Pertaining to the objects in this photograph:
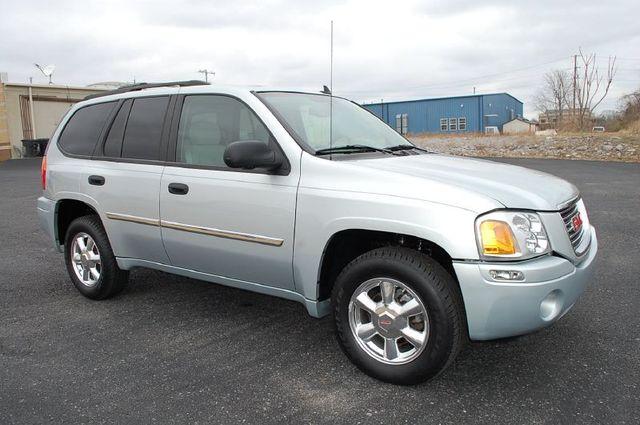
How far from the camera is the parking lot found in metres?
2.84

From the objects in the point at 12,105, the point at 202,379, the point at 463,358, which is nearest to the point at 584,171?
the point at 463,358

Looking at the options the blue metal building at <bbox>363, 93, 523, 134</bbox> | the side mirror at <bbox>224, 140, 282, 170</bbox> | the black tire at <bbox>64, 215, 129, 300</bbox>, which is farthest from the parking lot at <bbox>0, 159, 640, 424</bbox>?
the blue metal building at <bbox>363, 93, 523, 134</bbox>

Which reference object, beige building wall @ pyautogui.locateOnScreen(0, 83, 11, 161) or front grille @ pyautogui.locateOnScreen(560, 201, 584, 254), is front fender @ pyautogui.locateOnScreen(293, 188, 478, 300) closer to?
front grille @ pyautogui.locateOnScreen(560, 201, 584, 254)

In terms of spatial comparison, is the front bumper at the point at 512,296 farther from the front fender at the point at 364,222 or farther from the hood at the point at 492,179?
the hood at the point at 492,179

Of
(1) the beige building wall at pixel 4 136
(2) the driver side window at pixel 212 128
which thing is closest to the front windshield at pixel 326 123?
(2) the driver side window at pixel 212 128

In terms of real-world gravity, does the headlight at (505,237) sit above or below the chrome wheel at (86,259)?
above

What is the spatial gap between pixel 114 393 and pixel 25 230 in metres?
6.29

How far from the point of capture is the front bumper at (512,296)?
2.74m

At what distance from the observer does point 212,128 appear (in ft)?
12.8

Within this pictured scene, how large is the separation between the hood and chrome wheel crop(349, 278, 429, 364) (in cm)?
67

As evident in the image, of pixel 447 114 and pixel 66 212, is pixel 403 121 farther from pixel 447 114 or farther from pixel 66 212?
pixel 66 212

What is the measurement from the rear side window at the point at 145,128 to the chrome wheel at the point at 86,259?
93cm

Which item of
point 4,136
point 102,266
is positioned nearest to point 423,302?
point 102,266

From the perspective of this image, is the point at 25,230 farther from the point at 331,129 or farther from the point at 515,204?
the point at 515,204
